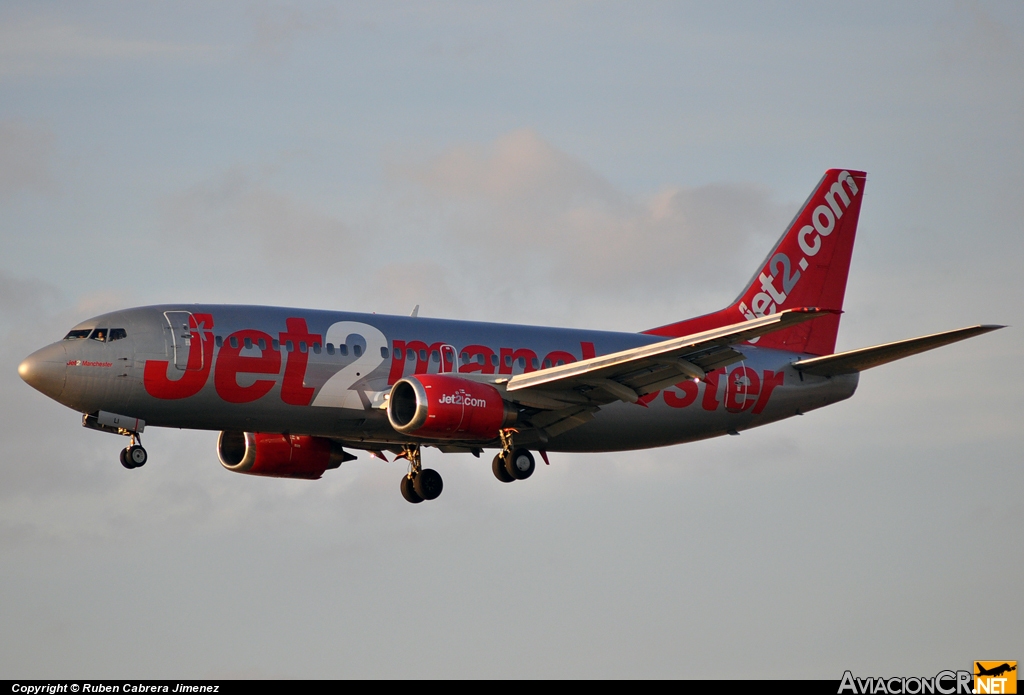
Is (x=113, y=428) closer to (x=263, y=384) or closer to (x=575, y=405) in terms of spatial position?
(x=263, y=384)

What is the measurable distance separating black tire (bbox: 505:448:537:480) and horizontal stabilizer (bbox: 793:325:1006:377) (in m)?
10.6

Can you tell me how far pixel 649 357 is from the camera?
4584cm

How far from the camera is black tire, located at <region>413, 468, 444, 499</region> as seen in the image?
54.1 m

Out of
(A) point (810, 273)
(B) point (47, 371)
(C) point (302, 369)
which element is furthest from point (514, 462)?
(A) point (810, 273)

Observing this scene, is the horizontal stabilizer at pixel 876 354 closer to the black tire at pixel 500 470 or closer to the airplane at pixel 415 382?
the airplane at pixel 415 382

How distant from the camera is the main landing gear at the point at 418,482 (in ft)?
177

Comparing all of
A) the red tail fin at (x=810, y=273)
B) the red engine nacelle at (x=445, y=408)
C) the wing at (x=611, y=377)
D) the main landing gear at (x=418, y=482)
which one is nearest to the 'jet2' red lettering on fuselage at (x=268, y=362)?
the red engine nacelle at (x=445, y=408)

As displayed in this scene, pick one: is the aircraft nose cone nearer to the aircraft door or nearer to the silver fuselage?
the silver fuselage

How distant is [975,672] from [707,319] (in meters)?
22.0

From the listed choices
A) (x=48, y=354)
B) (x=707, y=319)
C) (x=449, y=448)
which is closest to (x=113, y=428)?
(x=48, y=354)

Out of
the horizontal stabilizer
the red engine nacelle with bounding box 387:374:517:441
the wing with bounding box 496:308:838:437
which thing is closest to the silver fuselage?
the red engine nacelle with bounding box 387:374:517:441

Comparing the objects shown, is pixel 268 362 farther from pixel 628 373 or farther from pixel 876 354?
pixel 876 354

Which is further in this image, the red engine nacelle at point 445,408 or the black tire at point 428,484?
the black tire at point 428,484

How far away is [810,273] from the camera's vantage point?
2308 inches
